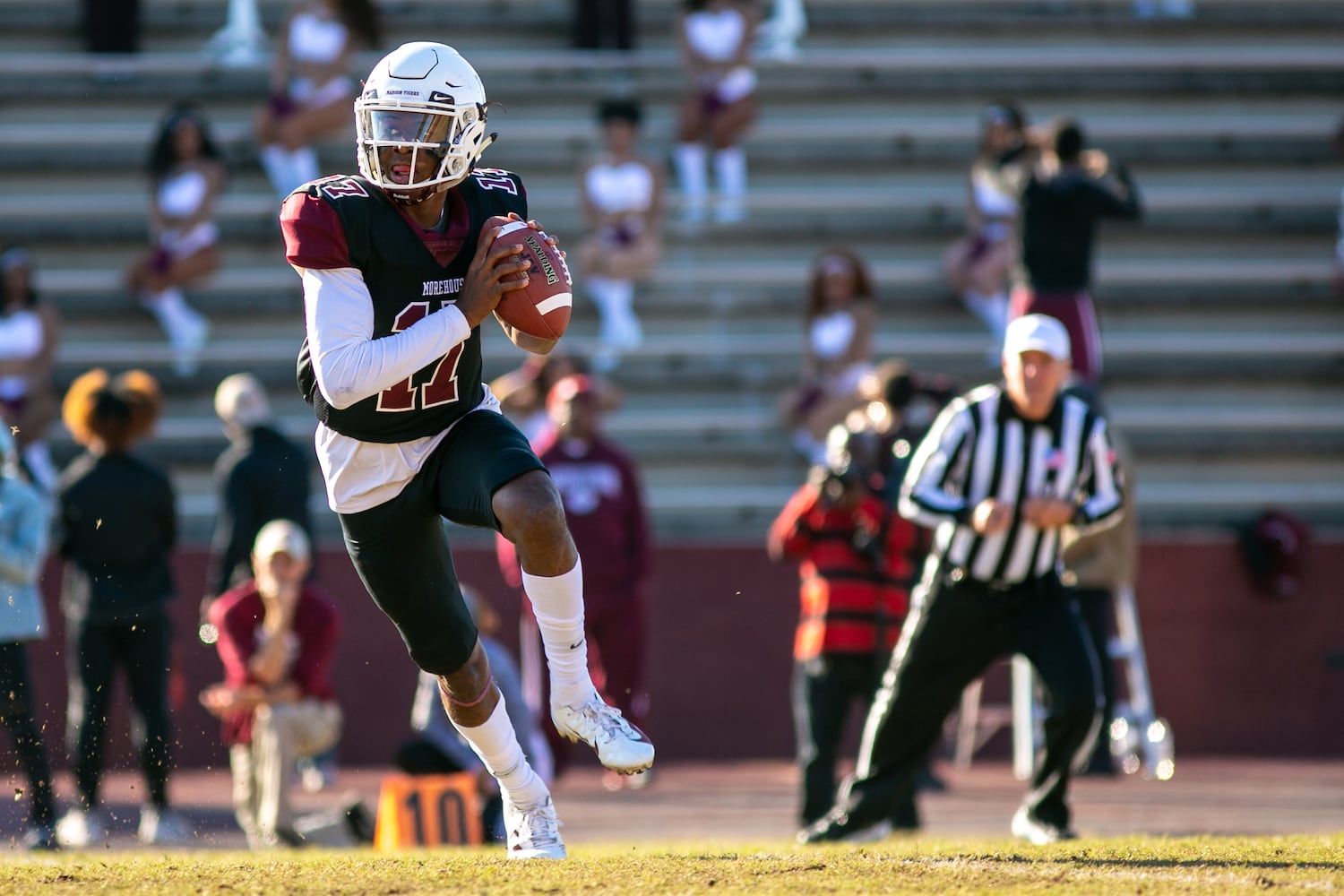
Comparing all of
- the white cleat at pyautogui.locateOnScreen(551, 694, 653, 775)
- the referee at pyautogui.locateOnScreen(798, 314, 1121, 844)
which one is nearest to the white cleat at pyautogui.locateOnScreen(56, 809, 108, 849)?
the referee at pyautogui.locateOnScreen(798, 314, 1121, 844)

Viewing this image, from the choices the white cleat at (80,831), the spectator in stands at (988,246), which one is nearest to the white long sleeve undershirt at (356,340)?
the white cleat at (80,831)

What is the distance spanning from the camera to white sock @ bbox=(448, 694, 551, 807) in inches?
204

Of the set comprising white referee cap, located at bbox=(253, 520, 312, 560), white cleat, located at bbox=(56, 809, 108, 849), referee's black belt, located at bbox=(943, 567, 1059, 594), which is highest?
referee's black belt, located at bbox=(943, 567, 1059, 594)

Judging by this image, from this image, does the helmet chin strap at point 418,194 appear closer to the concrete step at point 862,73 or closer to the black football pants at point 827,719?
the black football pants at point 827,719

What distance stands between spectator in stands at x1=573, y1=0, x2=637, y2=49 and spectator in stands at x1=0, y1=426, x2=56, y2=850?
6732 millimetres

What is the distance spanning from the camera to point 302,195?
15.0 feet

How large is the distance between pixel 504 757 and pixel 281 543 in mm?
3201

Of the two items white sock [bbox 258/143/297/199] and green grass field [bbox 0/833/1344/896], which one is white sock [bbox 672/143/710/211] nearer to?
white sock [bbox 258/143/297/199]

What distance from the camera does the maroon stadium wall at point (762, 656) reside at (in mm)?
10242

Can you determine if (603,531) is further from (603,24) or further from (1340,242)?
(1340,242)

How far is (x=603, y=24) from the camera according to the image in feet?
43.5

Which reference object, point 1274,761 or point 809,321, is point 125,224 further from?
point 1274,761

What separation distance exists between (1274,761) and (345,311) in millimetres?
7291

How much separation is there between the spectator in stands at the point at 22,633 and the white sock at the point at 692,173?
5.92 metres
